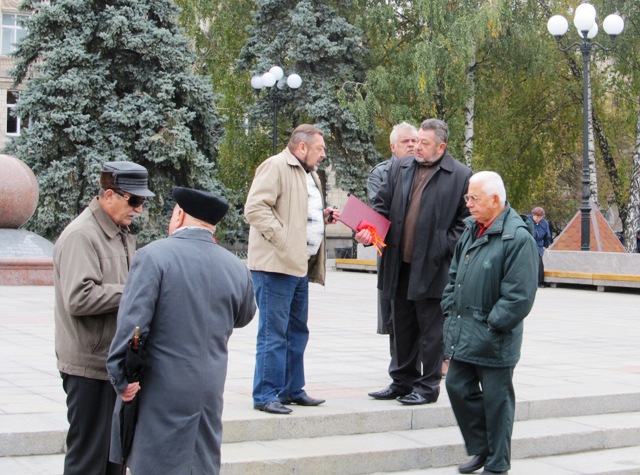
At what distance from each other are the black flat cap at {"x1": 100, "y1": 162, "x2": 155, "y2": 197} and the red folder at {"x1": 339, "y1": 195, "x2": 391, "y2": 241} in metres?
2.74

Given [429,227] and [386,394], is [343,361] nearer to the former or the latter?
[386,394]

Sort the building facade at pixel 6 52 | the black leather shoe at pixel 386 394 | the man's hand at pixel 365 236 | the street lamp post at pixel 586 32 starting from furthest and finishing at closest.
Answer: the building facade at pixel 6 52
the street lamp post at pixel 586 32
the black leather shoe at pixel 386 394
the man's hand at pixel 365 236

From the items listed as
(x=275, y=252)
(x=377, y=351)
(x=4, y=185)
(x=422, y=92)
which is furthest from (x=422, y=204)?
(x=422, y=92)

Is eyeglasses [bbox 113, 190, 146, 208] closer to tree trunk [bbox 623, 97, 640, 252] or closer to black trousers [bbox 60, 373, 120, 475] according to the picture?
black trousers [bbox 60, 373, 120, 475]

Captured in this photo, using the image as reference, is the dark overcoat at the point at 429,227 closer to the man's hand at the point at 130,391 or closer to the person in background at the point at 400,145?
the person in background at the point at 400,145

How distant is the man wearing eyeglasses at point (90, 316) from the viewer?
178 inches

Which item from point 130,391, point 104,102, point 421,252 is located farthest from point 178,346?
point 104,102

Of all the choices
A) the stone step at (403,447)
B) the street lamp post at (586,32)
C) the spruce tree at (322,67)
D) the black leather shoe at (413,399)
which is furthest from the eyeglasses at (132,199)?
the spruce tree at (322,67)

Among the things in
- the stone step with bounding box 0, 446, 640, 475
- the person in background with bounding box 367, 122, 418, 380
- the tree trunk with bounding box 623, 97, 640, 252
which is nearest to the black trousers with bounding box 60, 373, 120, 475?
the stone step with bounding box 0, 446, 640, 475

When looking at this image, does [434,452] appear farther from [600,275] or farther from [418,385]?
[600,275]

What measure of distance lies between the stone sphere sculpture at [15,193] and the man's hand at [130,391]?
16677 mm

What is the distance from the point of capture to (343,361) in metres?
9.52

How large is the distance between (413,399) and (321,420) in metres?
0.89

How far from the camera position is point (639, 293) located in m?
20.8
